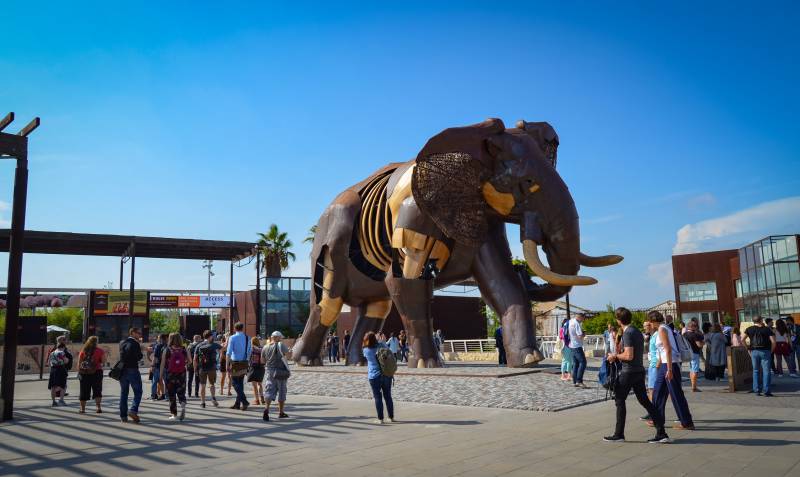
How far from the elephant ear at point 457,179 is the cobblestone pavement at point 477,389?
10.9 ft

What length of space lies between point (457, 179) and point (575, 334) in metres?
4.38

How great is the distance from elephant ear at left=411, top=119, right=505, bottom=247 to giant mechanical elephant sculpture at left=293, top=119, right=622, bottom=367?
0.08ft

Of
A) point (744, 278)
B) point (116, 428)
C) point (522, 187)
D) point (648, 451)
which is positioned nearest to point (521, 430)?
point (648, 451)

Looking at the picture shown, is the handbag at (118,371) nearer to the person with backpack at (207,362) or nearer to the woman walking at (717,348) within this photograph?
the person with backpack at (207,362)

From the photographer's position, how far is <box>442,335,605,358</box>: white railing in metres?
26.4

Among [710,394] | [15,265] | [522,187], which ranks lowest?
[710,394]

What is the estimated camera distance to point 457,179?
47.7 ft

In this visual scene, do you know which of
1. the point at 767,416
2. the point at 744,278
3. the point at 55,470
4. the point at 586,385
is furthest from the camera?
the point at 744,278

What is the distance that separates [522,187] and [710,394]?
554 cm

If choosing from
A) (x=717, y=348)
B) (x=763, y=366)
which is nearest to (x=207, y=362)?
A: (x=763, y=366)

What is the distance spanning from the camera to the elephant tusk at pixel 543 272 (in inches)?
512

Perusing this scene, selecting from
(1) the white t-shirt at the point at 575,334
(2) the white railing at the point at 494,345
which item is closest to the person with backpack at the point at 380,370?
(1) the white t-shirt at the point at 575,334

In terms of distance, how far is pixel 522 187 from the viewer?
45.8ft

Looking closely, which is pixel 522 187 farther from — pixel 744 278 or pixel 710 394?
pixel 744 278
